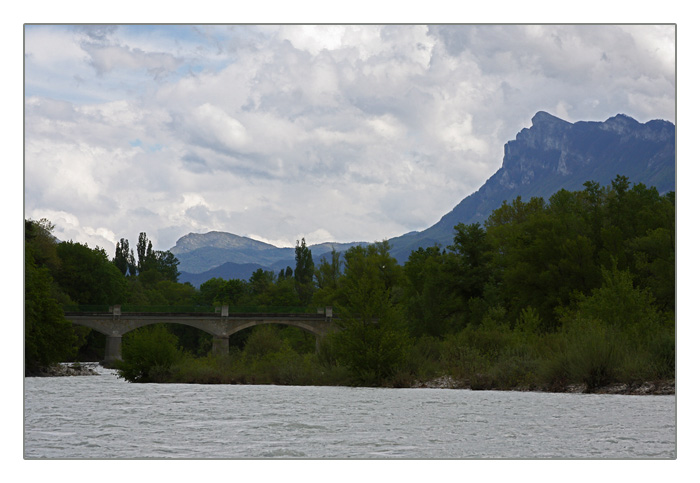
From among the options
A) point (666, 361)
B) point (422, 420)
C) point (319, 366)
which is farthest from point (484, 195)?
point (422, 420)

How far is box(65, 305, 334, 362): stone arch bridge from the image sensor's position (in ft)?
220

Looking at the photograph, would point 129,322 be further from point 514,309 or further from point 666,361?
point 666,361

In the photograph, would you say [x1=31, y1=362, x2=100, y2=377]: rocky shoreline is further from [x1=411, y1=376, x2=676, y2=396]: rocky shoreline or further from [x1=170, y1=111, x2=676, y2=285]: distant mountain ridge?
[x1=411, y1=376, x2=676, y2=396]: rocky shoreline

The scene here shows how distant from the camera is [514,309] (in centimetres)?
4706

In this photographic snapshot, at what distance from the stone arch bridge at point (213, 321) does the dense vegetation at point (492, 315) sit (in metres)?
3.16

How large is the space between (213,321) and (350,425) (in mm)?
52805

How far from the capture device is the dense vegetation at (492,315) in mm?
31719

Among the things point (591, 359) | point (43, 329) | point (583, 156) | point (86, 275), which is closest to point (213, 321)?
point (86, 275)

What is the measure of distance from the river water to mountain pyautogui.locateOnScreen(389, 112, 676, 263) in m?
5.50

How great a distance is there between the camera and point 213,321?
71.2 meters

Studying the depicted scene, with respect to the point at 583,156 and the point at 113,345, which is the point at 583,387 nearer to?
the point at 583,156

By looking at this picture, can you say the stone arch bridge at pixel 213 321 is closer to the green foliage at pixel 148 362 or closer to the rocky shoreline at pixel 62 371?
the rocky shoreline at pixel 62 371

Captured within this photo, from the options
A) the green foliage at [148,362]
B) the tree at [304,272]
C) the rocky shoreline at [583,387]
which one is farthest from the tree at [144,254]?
the rocky shoreline at [583,387]
